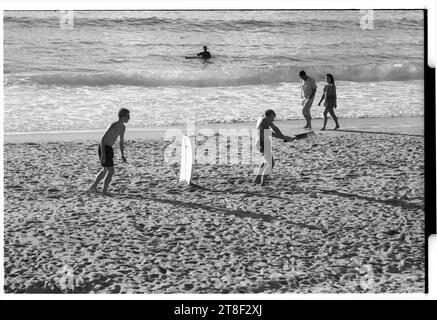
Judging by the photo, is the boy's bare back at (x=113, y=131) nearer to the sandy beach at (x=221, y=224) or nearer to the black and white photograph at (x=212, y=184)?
the black and white photograph at (x=212, y=184)

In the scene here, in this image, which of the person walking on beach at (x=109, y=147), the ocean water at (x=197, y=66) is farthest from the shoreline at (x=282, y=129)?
the person walking on beach at (x=109, y=147)

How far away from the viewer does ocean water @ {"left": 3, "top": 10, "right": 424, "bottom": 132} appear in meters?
16.5

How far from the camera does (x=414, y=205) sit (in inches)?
351

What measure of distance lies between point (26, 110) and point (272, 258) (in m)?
10.4

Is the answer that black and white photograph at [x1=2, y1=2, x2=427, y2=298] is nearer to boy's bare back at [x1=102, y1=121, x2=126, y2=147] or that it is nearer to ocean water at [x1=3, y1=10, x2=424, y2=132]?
boy's bare back at [x1=102, y1=121, x2=126, y2=147]

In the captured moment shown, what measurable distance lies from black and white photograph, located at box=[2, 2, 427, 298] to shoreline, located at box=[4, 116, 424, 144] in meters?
0.05

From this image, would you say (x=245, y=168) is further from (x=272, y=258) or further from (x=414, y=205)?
(x=272, y=258)

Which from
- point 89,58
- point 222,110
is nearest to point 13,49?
point 89,58

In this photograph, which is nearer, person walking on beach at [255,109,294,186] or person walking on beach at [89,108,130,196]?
person walking on beach at [89,108,130,196]

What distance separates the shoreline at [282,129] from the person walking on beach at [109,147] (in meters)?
3.78

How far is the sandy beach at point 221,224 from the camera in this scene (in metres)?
6.89

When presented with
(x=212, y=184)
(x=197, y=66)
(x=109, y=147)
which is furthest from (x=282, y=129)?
(x=197, y=66)

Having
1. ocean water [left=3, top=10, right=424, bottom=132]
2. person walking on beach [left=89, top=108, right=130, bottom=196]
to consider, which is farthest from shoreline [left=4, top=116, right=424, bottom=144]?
person walking on beach [left=89, top=108, right=130, bottom=196]

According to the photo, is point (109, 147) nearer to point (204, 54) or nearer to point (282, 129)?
point (282, 129)
